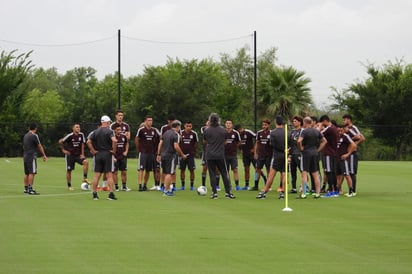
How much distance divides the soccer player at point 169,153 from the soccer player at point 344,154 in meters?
4.25

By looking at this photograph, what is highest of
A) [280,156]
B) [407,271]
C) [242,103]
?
[242,103]

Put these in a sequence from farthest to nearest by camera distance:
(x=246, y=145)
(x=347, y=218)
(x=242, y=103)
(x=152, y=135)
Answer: (x=242, y=103) → (x=246, y=145) → (x=152, y=135) → (x=347, y=218)

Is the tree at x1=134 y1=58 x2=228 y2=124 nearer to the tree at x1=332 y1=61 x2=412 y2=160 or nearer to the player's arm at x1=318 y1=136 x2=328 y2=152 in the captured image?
the tree at x1=332 y1=61 x2=412 y2=160

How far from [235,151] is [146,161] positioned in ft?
9.12

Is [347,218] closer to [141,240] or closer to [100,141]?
[141,240]

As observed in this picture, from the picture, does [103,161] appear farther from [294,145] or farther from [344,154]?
[344,154]

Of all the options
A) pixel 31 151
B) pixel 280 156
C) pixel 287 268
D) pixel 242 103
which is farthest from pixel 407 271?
pixel 242 103

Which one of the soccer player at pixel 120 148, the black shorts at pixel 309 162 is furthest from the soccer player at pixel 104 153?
the black shorts at pixel 309 162

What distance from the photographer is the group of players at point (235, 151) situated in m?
19.7

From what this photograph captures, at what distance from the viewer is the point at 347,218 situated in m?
15.7

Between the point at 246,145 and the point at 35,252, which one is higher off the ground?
the point at 246,145

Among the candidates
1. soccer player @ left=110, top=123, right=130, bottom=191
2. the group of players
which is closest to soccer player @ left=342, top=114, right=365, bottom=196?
the group of players

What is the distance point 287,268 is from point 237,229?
3858 millimetres

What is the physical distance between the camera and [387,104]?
191ft
